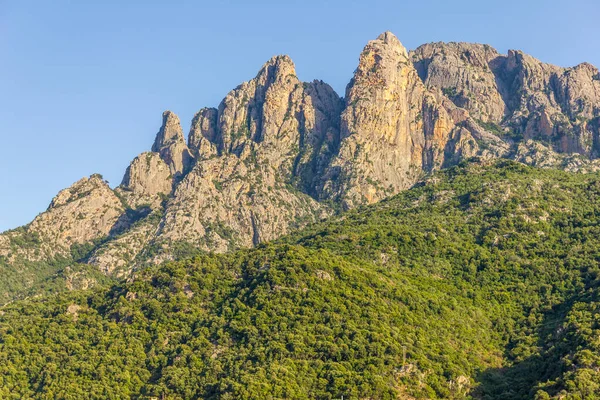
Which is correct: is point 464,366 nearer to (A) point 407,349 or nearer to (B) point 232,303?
(A) point 407,349

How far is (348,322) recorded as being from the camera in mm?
132000

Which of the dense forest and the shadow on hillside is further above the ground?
the dense forest

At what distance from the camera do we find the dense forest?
119625 millimetres

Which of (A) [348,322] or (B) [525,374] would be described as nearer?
(B) [525,374]

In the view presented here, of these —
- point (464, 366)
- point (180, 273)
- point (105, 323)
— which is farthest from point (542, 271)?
point (105, 323)

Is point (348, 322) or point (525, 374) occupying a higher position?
point (348, 322)

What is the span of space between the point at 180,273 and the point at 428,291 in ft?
156

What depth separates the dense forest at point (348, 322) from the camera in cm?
11962

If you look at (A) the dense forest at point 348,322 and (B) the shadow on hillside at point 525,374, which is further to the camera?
(A) the dense forest at point 348,322

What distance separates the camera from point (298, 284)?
470 ft

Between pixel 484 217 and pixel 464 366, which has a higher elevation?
pixel 484 217

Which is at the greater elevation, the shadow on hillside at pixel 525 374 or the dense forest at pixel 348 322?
the dense forest at pixel 348 322

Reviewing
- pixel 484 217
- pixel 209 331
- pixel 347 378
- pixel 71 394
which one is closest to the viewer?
pixel 347 378

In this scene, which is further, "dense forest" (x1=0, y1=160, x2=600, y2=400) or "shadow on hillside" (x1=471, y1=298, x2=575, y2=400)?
"dense forest" (x1=0, y1=160, x2=600, y2=400)
